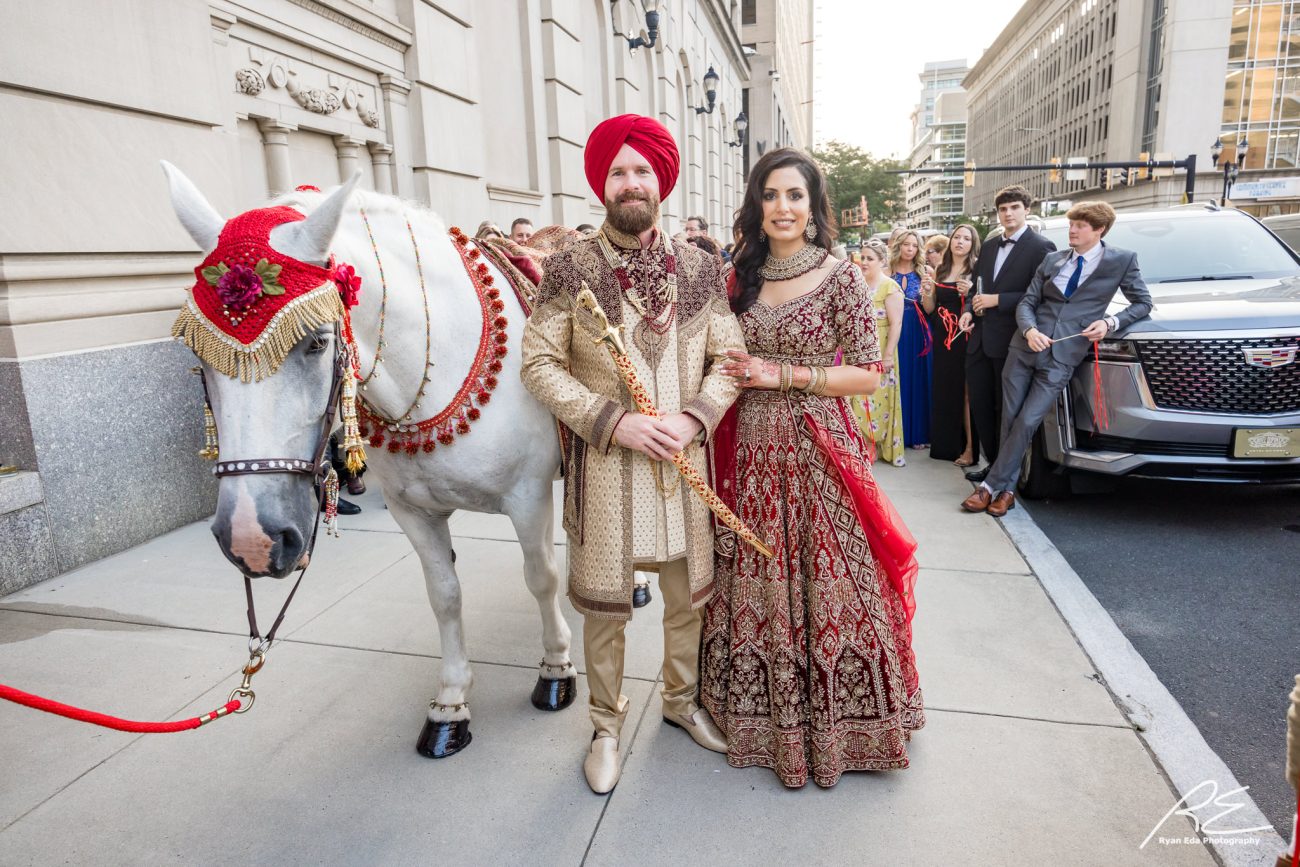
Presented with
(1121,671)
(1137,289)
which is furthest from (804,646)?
(1137,289)

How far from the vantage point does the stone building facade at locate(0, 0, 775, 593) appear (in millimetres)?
3928

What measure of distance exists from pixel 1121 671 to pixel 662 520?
2.16 m

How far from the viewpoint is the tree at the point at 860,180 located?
2500 inches

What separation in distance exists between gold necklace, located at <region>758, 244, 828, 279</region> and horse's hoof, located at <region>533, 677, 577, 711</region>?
1.75 meters

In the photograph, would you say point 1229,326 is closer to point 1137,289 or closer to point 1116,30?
point 1137,289

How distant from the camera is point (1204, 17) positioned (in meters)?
46.4

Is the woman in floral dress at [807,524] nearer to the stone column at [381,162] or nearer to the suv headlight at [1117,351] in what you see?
the suv headlight at [1117,351]

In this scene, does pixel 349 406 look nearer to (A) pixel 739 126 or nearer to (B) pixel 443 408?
(B) pixel 443 408

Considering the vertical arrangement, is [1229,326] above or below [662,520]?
above

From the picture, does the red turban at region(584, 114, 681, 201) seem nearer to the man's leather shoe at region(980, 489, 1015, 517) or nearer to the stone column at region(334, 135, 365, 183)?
the man's leather shoe at region(980, 489, 1015, 517)

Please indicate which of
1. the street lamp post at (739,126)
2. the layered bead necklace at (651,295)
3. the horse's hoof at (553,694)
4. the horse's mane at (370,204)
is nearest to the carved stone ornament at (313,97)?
the horse's mane at (370,204)

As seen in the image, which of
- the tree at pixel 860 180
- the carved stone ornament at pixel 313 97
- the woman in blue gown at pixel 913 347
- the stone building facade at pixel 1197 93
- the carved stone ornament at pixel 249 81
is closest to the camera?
the carved stone ornament at pixel 249 81

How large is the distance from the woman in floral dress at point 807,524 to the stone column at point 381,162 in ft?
17.1

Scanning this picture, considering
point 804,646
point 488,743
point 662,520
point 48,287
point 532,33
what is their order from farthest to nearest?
point 532,33
point 48,287
point 488,743
point 804,646
point 662,520
